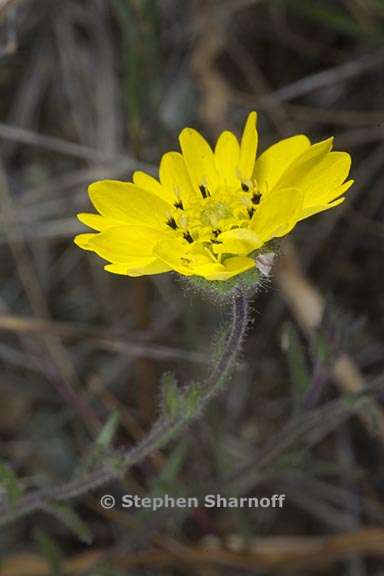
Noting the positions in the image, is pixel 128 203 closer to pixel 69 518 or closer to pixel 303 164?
pixel 303 164

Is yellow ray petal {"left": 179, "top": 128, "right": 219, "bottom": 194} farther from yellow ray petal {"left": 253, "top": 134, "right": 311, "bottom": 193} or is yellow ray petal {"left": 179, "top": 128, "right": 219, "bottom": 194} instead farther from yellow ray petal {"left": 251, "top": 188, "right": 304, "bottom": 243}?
yellow ray petal {"left": 251, "top": 188, "right": 304, "bottom": 243}

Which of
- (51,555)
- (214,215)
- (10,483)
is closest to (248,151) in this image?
(214,215)

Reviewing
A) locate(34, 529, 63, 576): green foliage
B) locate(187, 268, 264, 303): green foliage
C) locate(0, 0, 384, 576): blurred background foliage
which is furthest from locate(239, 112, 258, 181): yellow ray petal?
locate(34, 529, 63, 576): green foliage

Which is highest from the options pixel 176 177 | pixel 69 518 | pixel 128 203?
pixel 176 177

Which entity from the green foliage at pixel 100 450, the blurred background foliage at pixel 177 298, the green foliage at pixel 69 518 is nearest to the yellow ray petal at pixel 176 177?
the green foliage at pixel 100 450

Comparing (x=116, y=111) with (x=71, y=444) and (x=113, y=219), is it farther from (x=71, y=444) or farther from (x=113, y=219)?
(x=113, y=219)

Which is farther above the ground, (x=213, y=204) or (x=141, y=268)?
(x=213, y=204)

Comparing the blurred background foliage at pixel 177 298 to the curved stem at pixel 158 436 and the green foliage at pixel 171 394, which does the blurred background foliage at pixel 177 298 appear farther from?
the green foliage at pixel 171 394

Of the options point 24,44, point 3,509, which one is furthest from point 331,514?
point 24,44
